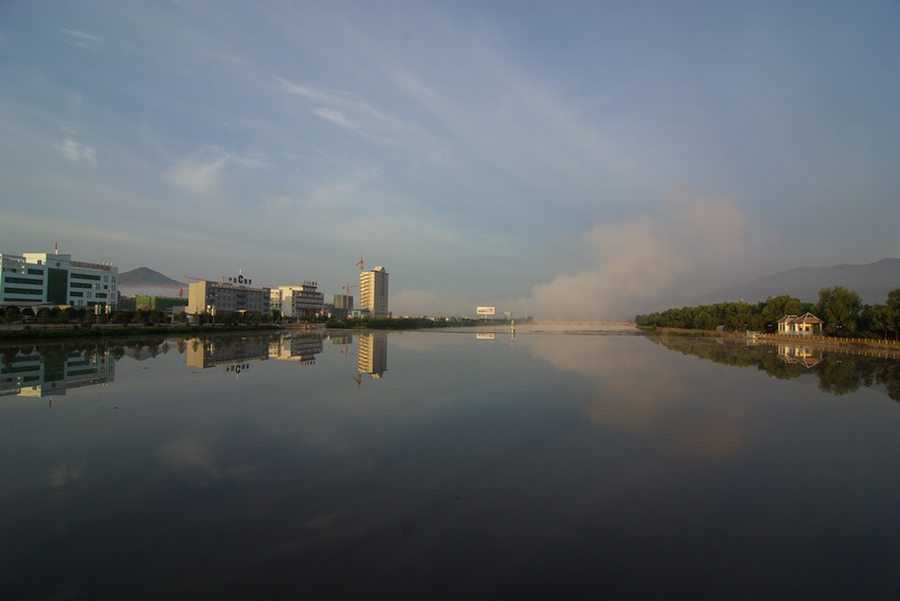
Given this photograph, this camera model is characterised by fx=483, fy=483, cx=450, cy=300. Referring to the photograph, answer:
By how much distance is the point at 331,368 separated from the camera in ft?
61.1

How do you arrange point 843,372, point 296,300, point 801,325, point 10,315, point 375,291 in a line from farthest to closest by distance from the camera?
1. point 375,291
2. point 296,300
3. point 801,325
4. point 10,315
5. point 843,372

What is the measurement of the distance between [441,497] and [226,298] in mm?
83930

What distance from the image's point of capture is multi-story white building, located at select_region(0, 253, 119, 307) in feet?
158

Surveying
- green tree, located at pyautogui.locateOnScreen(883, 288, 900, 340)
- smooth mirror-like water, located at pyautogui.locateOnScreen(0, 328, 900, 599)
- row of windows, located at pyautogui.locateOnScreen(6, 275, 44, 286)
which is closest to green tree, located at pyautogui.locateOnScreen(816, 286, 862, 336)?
green tree, located at pyautogui.locateOnScreen(883, 288, 900, 340)

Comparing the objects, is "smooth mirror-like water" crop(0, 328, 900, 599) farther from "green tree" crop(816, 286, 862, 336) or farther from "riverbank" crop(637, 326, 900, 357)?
"green tree" crop(816, 286, 862, 336)

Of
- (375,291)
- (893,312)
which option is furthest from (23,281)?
(375,291)

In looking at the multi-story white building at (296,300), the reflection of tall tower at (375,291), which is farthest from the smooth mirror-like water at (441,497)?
the reflection of tall tower at (375,291)

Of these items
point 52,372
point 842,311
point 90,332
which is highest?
point 842,311

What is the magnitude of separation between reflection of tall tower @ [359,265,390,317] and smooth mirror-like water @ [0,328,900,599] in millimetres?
118482

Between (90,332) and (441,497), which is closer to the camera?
(441,497)

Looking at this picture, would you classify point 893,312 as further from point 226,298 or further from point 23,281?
point 226,298

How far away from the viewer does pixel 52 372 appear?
15648mm

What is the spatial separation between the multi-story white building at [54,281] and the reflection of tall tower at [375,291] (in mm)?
71058

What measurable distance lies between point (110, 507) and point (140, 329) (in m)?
36.4
